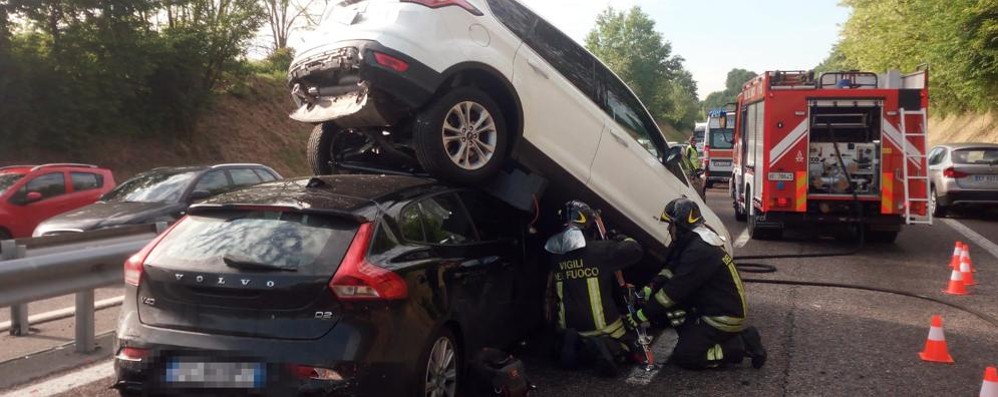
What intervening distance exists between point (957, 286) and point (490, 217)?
580cm

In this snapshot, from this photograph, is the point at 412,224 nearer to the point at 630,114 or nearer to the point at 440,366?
the point at 440,366

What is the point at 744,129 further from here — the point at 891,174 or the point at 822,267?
the point at 822,267

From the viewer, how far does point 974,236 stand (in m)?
13.7

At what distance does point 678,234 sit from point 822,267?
518 cm

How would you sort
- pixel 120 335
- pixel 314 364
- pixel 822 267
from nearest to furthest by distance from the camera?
1. pixel 314 364
2. pixel 120 335
3. pixel 822 267

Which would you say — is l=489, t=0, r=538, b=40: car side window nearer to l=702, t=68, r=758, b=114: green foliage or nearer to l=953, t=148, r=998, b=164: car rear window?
l=953, t=148, r=998, b=164: car rear window

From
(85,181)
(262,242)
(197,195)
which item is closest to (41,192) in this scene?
(85,181)

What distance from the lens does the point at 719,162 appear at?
24.0 metres

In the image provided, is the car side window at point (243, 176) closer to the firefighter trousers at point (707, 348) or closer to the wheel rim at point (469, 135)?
the wheel rim at point (469, 135)

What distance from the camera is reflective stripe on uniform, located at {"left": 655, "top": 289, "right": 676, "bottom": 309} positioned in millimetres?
5566

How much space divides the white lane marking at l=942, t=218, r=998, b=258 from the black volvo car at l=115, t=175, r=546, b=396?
33.8ft

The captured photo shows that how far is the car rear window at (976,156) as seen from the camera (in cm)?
1603

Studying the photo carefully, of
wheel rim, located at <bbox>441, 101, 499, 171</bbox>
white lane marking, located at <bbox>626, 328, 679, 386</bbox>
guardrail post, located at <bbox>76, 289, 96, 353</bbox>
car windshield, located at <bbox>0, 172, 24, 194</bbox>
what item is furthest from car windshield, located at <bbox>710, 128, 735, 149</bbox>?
guardrail post, located at <bbox>76, 289, 96, 353</bbox>

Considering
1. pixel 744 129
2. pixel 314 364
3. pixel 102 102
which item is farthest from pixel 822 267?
pixel 102 102
